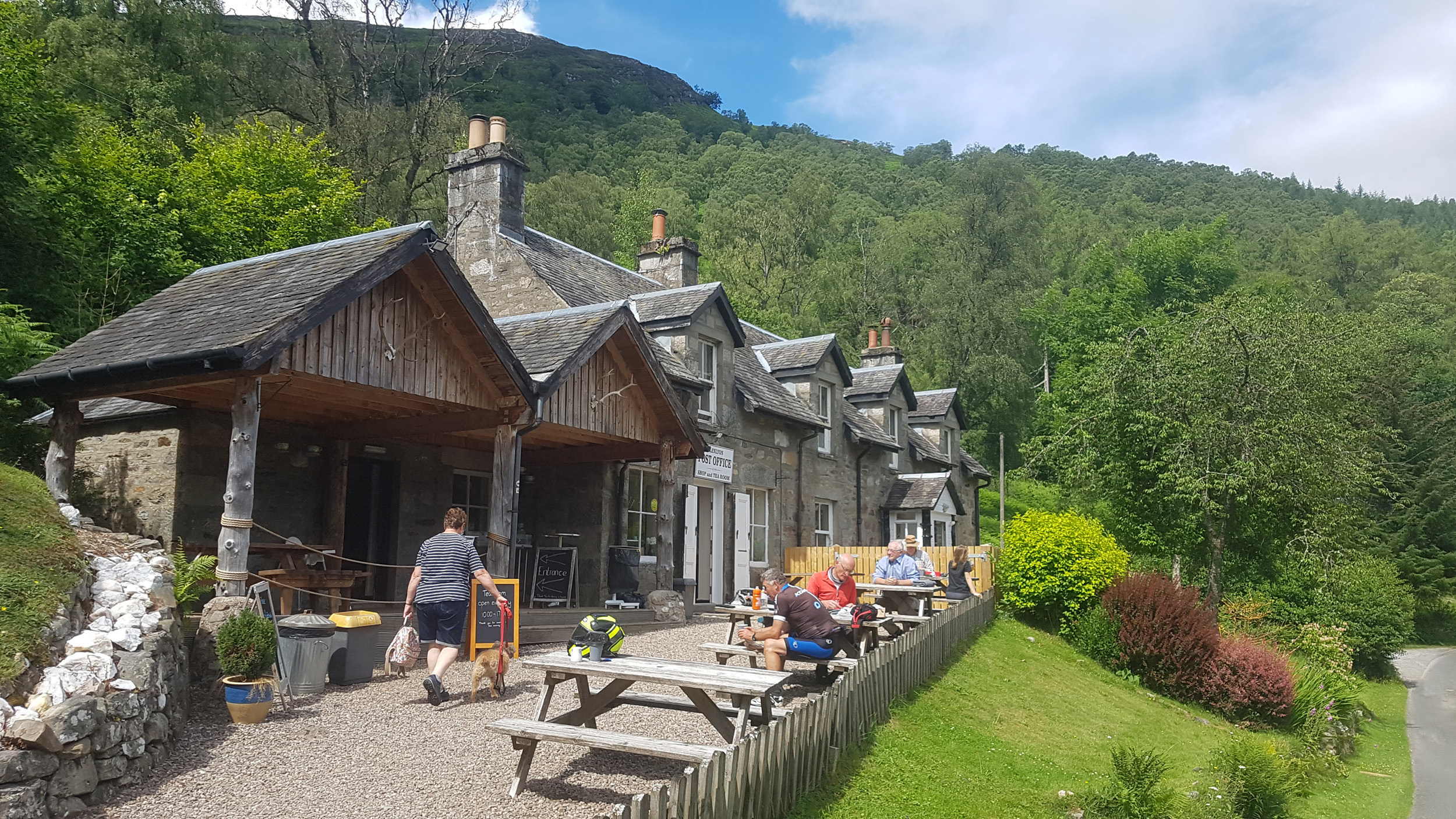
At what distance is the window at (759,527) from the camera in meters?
21.2

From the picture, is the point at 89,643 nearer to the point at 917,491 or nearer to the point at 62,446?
the point at 62,446

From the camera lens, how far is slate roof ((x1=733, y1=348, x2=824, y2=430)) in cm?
2056

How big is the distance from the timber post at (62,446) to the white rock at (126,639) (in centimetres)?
435

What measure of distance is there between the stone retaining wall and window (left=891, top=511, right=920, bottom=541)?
856 inches

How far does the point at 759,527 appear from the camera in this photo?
70.5 ft

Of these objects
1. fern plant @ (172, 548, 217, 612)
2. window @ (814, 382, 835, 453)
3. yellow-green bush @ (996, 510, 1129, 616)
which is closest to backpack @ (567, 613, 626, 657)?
fern plant @ (172, 548, 217, 612)

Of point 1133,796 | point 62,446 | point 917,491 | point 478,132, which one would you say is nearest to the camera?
point 1133,796

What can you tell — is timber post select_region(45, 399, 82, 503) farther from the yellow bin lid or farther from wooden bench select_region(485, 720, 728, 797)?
wooden bench select_region(485, 720, 728, 797)

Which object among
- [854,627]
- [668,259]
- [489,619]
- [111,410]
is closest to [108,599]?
[489,619]

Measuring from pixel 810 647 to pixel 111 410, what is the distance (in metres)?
9.61

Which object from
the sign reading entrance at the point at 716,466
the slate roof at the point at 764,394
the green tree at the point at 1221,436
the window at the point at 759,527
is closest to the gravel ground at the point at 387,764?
the sign reading entrance at the point at 716,466

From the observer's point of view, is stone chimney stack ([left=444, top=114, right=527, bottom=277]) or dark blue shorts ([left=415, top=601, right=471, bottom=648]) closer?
dark blue shorts ([left=415, top=601, right=471, bottom=648])

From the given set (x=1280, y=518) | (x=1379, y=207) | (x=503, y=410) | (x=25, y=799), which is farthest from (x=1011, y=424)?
(x=1379, y=207)

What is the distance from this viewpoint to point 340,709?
27.2ft
